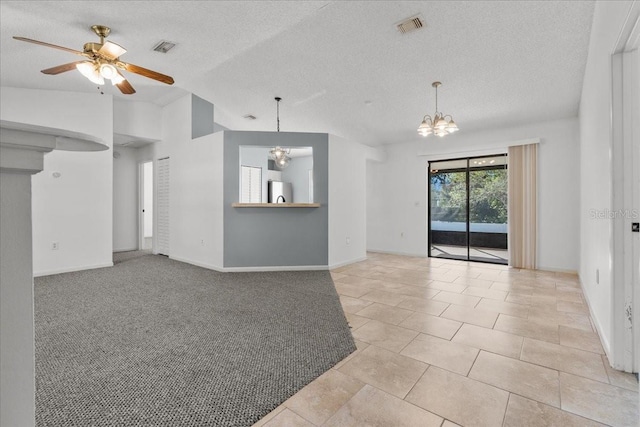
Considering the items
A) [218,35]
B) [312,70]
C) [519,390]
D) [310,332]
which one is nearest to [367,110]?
[312,70]

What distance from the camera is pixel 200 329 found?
2.54 metres

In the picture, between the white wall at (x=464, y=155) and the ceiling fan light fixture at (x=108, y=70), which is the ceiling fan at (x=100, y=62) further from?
the white wall at (x=464, y=155)

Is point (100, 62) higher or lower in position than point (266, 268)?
higher

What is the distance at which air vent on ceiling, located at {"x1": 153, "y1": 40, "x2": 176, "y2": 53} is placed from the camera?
11.2 feet

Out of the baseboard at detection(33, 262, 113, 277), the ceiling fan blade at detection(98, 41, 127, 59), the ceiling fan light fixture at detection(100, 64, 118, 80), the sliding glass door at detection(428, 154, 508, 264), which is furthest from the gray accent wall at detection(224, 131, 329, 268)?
the sliding glass door at detection(428, 154, 508, 264)

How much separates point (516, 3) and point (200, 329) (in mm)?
3891

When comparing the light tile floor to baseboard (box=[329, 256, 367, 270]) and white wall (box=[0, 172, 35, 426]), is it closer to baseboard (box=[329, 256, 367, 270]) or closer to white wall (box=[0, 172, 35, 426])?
white wall (box=[0, 172, 35, 426])

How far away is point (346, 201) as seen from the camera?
5422mm

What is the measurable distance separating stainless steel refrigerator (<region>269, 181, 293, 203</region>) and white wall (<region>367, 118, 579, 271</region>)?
3.18m

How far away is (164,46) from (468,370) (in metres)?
4.47

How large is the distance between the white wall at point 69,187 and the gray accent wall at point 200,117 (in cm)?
137

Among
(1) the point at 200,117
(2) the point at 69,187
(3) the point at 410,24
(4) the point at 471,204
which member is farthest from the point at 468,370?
(2) the point at 69,187

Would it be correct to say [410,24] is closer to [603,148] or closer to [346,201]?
[603,148]

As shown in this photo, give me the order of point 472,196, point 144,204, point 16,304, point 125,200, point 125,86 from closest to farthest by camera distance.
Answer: point 16,304
point 125,86
point 472,196
point 125,200
point 144,204
